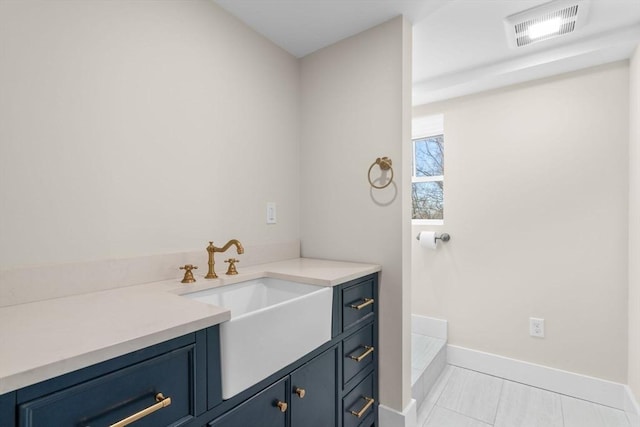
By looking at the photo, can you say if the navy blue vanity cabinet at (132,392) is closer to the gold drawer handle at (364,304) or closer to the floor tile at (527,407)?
the gold drawer handle at (364,304)

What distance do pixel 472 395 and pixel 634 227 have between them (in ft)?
4.68

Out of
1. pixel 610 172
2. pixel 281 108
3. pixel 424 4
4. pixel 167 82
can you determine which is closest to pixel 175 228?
pixel 167 82

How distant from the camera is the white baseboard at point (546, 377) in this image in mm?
1977

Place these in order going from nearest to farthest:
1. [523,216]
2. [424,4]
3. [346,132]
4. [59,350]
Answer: [59,350] < [424,4] < [346,132] < [523,216]

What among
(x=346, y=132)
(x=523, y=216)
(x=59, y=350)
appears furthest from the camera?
(x=523, y=216)

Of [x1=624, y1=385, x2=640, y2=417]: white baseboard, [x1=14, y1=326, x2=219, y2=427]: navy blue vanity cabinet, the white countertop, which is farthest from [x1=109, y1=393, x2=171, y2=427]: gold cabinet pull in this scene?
[x1=624, y1=385, x2=640, y2=417]: white baseboard

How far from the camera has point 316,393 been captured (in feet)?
4.13

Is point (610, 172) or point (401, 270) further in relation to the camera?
point (610, 172)

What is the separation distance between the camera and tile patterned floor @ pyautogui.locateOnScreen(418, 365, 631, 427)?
1.84 m

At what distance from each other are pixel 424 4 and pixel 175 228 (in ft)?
5.41

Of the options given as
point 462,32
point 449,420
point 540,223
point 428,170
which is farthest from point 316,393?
point 428,170

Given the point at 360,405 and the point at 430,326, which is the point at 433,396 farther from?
the point at 360,405

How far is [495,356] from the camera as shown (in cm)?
237

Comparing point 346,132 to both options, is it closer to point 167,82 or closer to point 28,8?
point 167,82
